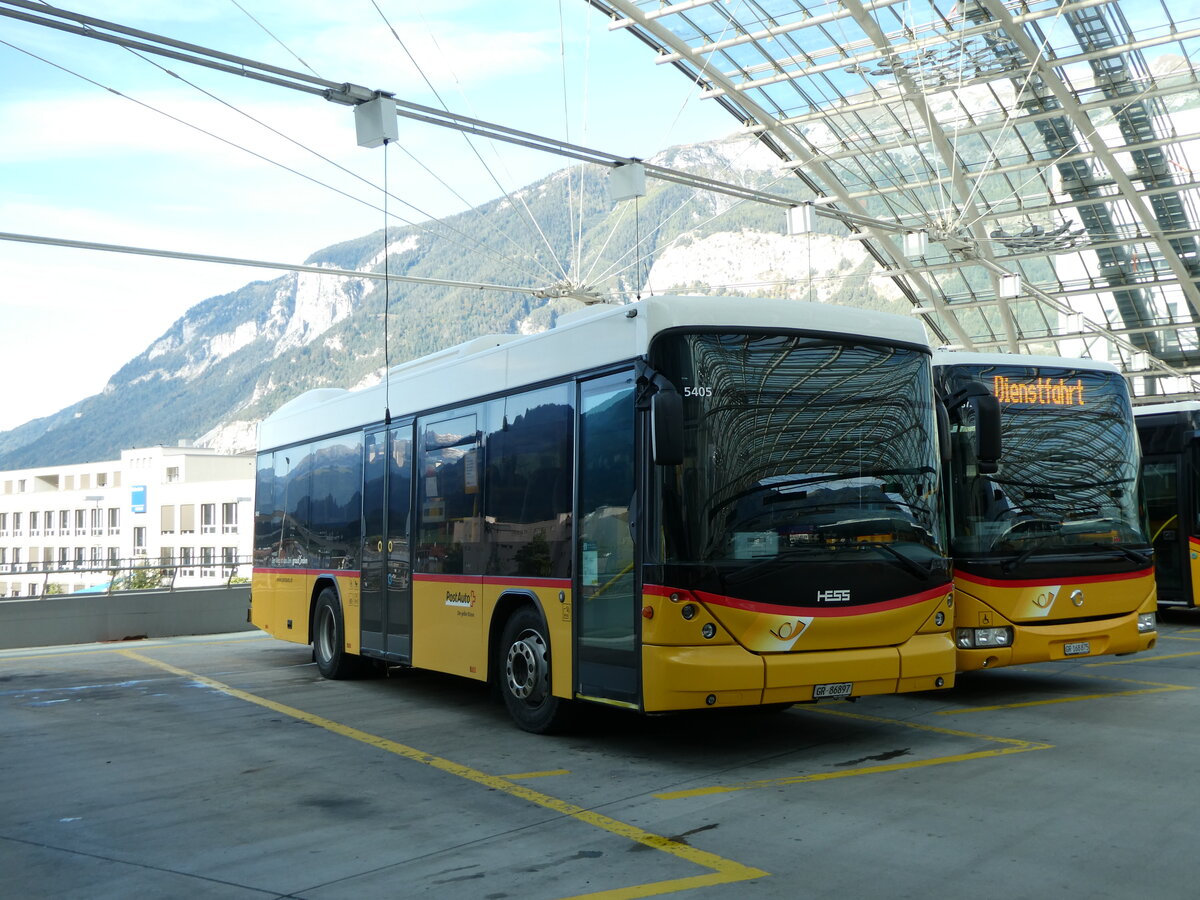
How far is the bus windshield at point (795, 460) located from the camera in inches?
305

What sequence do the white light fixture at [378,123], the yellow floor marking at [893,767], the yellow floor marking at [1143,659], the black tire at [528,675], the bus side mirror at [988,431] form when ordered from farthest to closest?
the yellow floor marking at [1143,659]
the white light fixture at [378,123]
the bus side mirror at [988,431]
the black tire at [528,675]
the yellow floor marking at [893,767]

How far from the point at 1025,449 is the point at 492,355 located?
4883 millimetres

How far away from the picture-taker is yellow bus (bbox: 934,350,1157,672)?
1046 centimetres

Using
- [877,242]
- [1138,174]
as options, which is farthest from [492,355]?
[877,242]

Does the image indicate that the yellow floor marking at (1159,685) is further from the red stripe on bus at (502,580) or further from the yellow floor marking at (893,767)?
the red stripe on bus at (502,580)

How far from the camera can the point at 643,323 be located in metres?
7.97

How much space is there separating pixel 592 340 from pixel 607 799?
3.23 metres

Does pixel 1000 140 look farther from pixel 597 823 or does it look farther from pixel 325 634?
pixel 597 823

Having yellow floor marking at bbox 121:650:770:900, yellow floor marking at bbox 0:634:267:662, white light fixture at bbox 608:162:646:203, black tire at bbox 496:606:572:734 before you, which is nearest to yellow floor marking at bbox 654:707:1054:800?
yellow floor marking at bbox 121:650:770:900

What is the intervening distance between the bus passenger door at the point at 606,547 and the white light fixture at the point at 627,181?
35.3 feet

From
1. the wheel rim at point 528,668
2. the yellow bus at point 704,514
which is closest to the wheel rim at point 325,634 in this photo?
the yellow bus at point 704,514

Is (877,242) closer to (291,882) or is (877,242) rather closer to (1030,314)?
(1030,314)

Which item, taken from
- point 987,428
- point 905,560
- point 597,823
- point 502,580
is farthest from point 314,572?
point 597,823

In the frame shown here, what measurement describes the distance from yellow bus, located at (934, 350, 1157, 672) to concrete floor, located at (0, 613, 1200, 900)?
616mm
